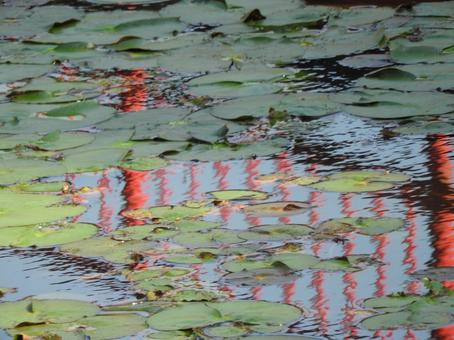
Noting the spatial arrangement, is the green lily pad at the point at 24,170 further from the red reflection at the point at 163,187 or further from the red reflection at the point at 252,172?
the red reflection at the point at 252,172

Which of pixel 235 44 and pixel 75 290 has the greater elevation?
pixel 235 44

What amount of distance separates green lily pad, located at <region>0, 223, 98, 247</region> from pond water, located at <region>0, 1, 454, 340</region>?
0.11 feet

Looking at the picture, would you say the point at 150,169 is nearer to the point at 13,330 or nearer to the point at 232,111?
the point at 232,111

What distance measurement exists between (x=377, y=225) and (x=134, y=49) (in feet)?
8.26

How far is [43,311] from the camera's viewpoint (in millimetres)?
2881

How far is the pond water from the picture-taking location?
9.57 feet

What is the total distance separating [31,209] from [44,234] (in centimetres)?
21

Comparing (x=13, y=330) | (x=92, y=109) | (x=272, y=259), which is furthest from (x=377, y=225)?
(x=92, y=109)

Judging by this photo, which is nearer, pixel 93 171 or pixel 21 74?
pixel 93 171

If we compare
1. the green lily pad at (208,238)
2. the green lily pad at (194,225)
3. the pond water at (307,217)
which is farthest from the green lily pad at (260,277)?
the green lily pad at (194,225)

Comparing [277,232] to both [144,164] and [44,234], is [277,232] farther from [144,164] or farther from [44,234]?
[144,164]

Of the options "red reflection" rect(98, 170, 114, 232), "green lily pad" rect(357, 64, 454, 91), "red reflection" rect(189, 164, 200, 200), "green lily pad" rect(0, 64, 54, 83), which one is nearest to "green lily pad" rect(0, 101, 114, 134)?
"green lily pad" rect(0, 64, 54, 83)

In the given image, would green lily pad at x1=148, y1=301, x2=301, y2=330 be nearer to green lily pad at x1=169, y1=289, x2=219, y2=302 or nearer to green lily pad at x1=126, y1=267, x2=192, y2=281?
green lily pad at x1=169, y1=289, x2=219, y2=302

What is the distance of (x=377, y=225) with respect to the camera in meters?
3.32
